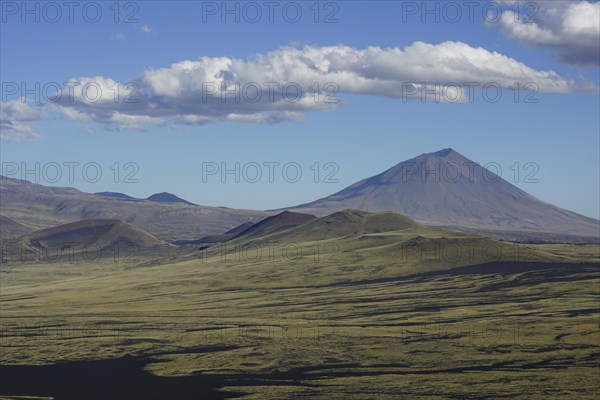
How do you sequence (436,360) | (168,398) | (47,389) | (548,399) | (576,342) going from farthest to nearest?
(576,342) < (436,360) < (47,389) < (168,398) < (548,399)

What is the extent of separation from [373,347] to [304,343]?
16.0 metres

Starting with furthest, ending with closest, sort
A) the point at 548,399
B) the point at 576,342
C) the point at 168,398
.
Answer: the point at 576,342 < the point at 168,398 < the point at 548,399

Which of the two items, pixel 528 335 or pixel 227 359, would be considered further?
pixel 528 335

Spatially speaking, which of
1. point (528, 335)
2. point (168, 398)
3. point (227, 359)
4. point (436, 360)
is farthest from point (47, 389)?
point (528, 335)

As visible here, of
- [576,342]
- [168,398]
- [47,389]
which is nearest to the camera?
[168,398]

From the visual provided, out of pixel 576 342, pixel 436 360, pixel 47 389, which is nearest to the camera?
pixel 47 389

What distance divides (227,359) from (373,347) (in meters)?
31.9

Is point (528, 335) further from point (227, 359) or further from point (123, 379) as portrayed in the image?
point (123, 379)

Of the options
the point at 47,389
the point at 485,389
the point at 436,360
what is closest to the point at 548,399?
the point at 485,389

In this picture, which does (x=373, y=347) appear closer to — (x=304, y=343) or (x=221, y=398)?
(x=304, y=343)

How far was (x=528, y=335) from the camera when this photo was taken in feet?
649

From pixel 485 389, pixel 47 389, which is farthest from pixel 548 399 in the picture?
pixel 47 389

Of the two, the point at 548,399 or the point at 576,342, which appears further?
the point at 576,342

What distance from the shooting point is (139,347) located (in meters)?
197
